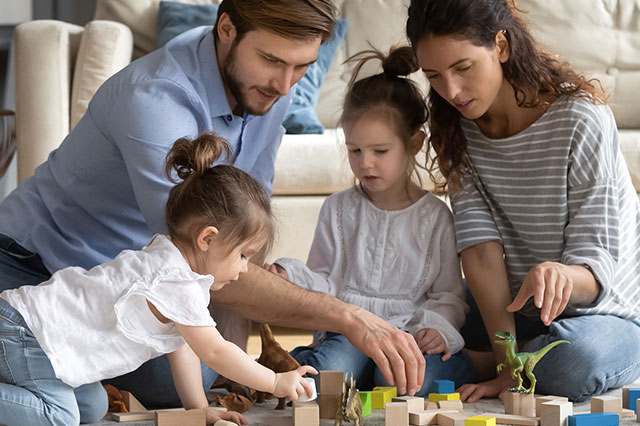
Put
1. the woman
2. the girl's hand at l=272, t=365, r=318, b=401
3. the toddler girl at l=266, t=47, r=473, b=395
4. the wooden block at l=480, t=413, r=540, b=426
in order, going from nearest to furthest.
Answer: the girl's hand at l=272, t=365, r=318, b=401 < the wooden block at l=480, t=413, r=540, b=426 < the woman < the toddler girl at l=266, t=47, r=473, b=395

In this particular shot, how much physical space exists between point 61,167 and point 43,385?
0.49 m

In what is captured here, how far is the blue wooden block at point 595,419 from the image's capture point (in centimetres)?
126

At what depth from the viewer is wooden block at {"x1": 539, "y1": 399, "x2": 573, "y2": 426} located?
50.4 inches

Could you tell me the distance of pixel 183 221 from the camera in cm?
129

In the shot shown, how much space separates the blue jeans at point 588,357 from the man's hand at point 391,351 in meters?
0.31

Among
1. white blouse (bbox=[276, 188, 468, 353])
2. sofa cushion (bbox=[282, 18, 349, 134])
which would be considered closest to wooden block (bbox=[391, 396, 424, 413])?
white blouse (bbox=[276, 188, 468, 353])

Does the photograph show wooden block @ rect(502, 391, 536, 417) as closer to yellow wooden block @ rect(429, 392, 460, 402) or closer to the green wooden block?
yellow wooden block @ rect(429, 392, 460, 402)

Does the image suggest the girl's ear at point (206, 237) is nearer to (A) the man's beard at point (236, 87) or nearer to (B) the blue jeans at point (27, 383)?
(B) the blue jeans at point (27, 383)

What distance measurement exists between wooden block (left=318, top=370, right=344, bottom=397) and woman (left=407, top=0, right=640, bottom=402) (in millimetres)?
320

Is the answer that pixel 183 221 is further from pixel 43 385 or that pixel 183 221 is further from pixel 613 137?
pixel 613 137

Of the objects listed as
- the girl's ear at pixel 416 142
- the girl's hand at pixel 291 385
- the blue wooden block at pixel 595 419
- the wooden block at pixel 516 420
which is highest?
the girl's ear at pixel 416 142

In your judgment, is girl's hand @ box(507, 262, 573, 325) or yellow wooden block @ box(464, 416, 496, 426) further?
girl's hand @ box(507, 262, 573, 325)

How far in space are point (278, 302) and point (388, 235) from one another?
42 cm

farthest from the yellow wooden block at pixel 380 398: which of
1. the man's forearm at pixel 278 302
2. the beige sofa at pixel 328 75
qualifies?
the beige sofa at pixel 328 75
